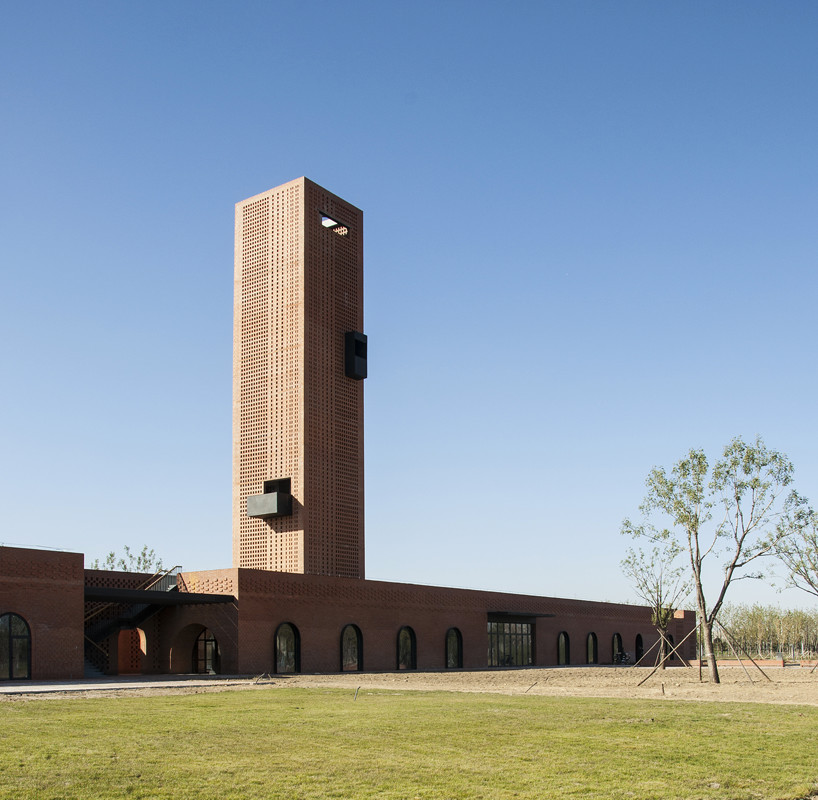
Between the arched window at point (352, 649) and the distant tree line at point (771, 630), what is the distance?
55017 millimetres

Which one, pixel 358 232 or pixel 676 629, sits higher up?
pixel 358 232

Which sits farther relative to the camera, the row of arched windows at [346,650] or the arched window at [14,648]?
the row of arched windows at [346,650]

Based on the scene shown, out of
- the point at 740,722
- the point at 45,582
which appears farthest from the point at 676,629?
the point at 740,722

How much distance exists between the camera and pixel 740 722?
1559 cm

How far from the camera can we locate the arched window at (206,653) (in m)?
36.5

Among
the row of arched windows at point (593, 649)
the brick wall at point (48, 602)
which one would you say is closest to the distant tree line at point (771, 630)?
the row of arched windows at point (593, 649)

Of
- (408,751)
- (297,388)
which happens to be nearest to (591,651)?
(297,388)

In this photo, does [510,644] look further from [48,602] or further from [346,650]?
[48,602]

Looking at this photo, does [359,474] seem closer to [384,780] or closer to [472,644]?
[472,644]

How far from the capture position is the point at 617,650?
63.8 metres

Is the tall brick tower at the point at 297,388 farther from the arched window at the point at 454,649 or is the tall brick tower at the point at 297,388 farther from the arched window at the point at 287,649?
the arched window at the point at 287,649

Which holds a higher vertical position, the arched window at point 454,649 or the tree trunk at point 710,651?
the tree trunk at point 710,651

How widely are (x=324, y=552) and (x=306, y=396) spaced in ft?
25.3

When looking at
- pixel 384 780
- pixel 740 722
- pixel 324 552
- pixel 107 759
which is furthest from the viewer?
pixel 324 552
